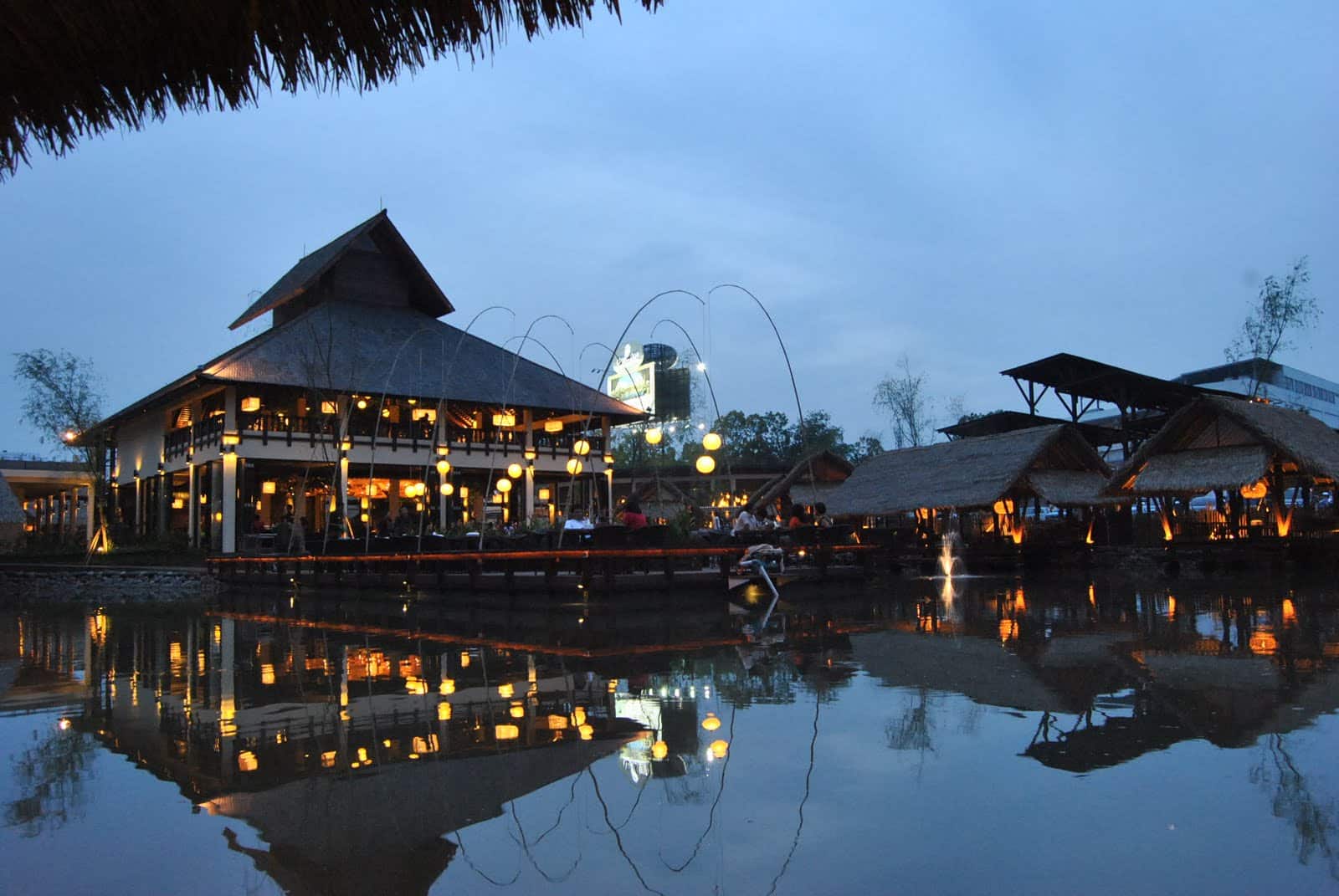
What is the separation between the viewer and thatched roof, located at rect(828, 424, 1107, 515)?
25641mm

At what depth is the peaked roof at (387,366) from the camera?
96.0 feet

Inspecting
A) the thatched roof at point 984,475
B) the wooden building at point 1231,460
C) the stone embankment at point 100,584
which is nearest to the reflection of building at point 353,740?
the stone embankment at point 100,584

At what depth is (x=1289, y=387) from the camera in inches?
2872

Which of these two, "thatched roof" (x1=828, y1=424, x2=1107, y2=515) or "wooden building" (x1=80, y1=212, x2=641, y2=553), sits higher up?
"wooden building" (x1=80, y1=212, x2=641, y2=553)

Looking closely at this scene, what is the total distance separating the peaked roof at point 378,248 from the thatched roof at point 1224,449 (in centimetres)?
2568

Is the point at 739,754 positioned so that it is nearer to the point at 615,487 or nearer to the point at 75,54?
the point at 75,54

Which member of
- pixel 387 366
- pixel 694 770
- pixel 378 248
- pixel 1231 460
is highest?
pixel 378 248

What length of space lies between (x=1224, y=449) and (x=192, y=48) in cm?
2459

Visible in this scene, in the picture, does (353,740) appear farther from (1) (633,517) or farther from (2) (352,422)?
(2) (352,422)

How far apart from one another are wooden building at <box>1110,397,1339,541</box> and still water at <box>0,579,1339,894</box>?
1441cm

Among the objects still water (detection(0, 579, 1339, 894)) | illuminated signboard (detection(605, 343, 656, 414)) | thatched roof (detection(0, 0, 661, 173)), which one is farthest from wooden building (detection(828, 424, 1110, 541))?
illuminated signboard (detection(605, 343, 656, 414))

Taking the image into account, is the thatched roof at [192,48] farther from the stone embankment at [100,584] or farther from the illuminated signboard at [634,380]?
the illuminated signboard at [634,380]

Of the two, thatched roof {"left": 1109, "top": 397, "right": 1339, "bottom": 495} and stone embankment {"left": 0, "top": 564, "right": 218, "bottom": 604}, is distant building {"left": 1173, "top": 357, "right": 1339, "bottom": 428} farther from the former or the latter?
stone embankment {"left": 0, "top": 564, "right": 218, "bottom": 604}

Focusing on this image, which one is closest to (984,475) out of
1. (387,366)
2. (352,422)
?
(387,366)
